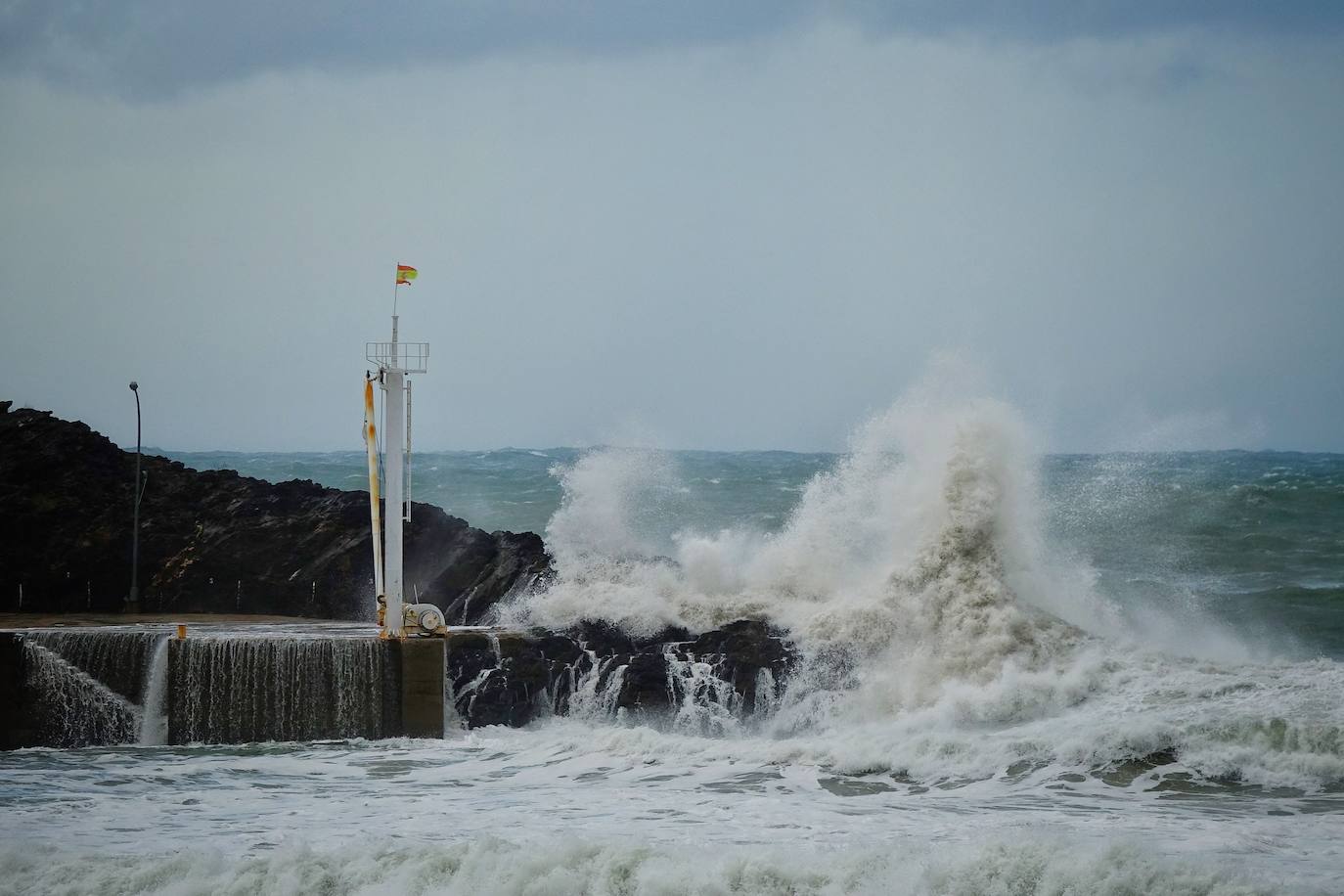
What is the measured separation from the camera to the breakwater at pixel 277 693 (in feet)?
49.1

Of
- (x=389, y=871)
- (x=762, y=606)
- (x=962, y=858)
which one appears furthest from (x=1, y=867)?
(x=762, y=606)

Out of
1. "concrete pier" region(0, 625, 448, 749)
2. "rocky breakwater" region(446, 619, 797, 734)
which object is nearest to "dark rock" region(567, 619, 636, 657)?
"rocky breakwater" region(446, 619, 797, 734)

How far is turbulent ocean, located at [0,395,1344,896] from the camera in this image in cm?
990

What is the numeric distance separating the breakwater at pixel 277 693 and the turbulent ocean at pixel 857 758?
0.26m

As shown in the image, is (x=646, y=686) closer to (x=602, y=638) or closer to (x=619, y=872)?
(x=602, y=638)

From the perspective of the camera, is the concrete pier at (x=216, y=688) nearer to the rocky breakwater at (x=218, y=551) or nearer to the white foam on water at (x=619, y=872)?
the rocky breakwater at (x=218, y=551)

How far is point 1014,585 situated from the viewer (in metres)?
17.5

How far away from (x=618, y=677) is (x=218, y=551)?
24.5ft

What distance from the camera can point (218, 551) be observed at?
2044 centimetres

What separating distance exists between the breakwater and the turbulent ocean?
0.26 metres

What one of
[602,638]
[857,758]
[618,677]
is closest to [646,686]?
[618,677]

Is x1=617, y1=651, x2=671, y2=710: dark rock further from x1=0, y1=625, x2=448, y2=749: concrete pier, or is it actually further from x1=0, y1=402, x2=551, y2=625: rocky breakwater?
x1=0, y1=402, x2=551, y2=625: rocky breakwater

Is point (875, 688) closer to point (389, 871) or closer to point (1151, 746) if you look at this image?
point (1151, 746)

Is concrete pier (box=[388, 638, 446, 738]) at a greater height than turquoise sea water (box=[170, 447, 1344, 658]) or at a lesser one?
lesser
